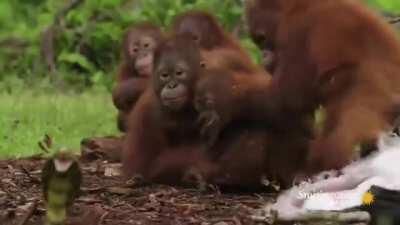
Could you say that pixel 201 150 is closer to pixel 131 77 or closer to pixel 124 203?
pixel 124 203

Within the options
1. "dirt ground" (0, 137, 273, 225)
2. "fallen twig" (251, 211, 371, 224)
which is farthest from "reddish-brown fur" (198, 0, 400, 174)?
"fallen twig" (251, 211, 371, 224)

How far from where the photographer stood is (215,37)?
19.6 feet

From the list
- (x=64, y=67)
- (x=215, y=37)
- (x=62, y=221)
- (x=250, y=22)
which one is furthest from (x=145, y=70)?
(x=64, y=67)

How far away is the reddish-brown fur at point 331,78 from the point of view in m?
4.93

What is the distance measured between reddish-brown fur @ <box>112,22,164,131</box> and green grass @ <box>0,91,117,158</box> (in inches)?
44.8

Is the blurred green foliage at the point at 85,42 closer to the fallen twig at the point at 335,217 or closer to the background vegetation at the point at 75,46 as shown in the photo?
the background vegetation at the point at 75,46

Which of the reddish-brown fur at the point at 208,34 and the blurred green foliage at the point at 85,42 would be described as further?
the blurred green foliage at the point at 85,42

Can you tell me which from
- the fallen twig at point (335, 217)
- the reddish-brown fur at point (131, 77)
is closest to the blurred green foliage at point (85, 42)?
the reddish-brown fur at point (131, 77)

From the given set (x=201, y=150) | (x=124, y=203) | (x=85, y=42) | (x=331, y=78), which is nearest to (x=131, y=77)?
(x=201, y=150)

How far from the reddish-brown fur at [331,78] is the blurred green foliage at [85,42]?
635cm

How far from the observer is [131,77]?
266 inches

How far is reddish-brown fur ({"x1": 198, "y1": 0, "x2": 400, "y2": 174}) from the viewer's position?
4.93 metres

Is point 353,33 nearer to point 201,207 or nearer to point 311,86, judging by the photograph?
point 311,86

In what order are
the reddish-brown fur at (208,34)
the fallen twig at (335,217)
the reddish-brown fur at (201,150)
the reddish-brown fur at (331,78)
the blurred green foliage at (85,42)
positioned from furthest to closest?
the blurred green foliage at (85,42), the reddish-brown fur at (208,34), the reddish-brown fur at (201,150), the reddish-brown fur at (331,78), the fallen twig at (335,217)
